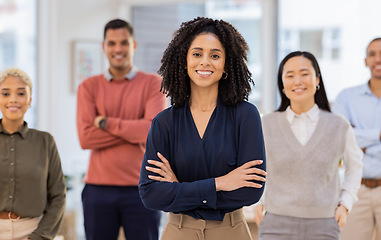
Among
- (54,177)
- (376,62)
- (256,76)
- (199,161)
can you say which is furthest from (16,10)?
(199,161)

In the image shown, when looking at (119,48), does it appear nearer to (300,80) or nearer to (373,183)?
(300,80)

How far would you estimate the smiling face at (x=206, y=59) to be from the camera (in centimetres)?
199

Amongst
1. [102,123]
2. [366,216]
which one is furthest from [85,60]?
[366,216]

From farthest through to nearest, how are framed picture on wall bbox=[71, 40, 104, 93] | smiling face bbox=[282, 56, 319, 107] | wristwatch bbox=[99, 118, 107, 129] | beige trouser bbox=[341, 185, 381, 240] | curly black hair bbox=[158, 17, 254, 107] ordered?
framed picture on wall bbox=[71, 40, 104, 93] → beige trouser bbox=[341, 185, 381, 240] → wristwatch bbox=[99, 118, 107, 129] → smiling face bbox=[282, 56, 319, 107] → curly black hair bbox=[158, 17, 254, 107]

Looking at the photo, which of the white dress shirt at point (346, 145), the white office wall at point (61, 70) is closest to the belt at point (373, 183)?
the white dress shirt at point (346, 145)

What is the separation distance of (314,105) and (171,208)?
115cm

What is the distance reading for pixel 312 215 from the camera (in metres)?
2.57

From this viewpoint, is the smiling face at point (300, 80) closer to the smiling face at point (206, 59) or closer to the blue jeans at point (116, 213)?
the smiling face at point (206, 59)

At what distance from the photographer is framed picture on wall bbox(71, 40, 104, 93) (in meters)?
5.49

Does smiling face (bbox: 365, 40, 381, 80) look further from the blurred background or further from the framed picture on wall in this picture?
the framed picture on wall

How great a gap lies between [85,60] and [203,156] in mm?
3917

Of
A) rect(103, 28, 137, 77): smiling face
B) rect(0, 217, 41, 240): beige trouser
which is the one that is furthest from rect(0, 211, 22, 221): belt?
rect(103, 28, 137, 77): smiling face

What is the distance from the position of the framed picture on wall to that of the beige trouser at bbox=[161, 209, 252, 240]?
3756mm

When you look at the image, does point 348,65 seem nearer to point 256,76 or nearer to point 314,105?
point 256,76
